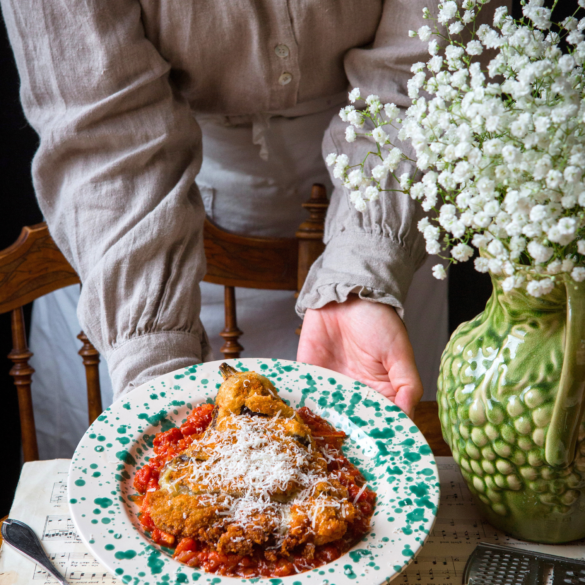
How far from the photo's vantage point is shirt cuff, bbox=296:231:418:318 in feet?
3.52

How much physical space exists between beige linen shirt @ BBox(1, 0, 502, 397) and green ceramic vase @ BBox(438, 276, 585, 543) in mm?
346

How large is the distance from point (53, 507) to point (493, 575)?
0.61m

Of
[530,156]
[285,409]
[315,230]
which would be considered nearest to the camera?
[530,156]

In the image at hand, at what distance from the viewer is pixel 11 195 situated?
1.81m

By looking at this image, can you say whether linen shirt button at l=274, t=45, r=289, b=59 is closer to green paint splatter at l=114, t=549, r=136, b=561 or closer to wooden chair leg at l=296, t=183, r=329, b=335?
wooden chair leg at l=296, t=183, r=329, b=335

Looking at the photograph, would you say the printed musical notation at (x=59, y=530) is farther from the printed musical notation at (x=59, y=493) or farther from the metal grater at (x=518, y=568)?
the metal grater at (x=518, y=568)

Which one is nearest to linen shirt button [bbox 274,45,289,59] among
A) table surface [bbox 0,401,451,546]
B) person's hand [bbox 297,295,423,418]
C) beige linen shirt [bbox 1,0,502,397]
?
beige linen shirt [bbox 1,0,502,397]

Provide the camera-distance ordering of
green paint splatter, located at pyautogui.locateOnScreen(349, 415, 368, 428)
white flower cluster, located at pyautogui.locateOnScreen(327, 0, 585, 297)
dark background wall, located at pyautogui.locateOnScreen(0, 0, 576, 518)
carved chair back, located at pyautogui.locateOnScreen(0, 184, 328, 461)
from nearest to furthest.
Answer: white flower cluster, located at pyautogui.locateOnScreen(327, 0, 585, 297), green paint splatter, located at pyautogui.locateOnScreen(349, 415, 368, 428), carved chair back, located at pyautogui.locateOnScreen(0, 184, 328, 461), dark background wall, located at pyautogui.locateOnScreen(0, 0, 576, 518)

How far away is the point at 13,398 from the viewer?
1.95 meters

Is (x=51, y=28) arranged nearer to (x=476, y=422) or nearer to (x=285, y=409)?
(x=285, y=409)

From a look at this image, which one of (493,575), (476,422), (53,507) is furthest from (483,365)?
(53,507)

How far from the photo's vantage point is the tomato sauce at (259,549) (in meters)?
0.66

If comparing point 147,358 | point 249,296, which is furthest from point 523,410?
point 249,296

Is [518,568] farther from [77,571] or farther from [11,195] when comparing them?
[11,195]
